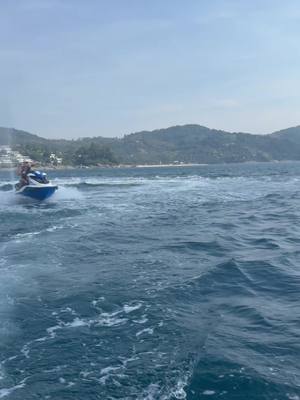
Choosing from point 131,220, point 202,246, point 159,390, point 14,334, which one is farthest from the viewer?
point 131,220

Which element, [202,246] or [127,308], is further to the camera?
[202,246]

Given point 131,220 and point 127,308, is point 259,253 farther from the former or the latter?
point 131,220

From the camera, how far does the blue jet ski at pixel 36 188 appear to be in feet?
130

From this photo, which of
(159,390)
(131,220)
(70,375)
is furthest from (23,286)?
(131,220)

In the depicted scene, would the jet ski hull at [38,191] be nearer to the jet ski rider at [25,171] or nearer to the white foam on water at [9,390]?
the jet ski rider at [25,171]

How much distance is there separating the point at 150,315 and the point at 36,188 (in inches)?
1203

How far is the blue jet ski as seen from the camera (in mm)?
39594

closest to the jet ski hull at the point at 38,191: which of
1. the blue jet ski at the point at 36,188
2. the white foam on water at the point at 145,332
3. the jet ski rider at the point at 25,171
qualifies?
the blue jet ski at the point at 36,188

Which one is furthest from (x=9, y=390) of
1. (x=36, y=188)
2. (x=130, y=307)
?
(x=36, y=188)

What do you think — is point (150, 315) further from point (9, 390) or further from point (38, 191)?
point (38, 191)

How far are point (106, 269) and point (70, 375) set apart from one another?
6864 millimetres

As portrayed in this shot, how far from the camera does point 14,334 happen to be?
9602 mm

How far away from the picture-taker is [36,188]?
39.4 m

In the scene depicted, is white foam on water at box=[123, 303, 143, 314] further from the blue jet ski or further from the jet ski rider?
the jet ski rider
